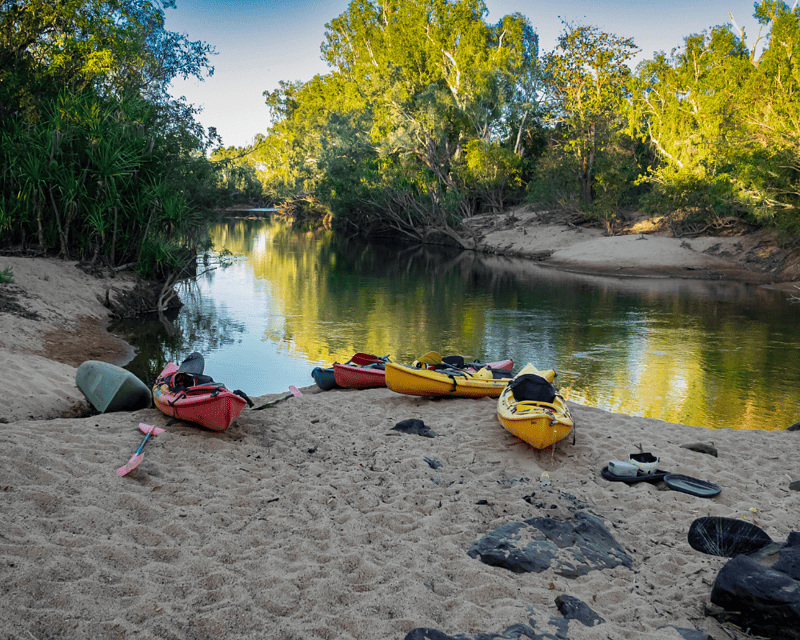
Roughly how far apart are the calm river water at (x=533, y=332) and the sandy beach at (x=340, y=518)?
7.19 ft

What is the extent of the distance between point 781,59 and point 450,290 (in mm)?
12394

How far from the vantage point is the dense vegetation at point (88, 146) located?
1191cm

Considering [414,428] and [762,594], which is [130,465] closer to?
[414,428]

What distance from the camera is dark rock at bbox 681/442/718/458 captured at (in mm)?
5942

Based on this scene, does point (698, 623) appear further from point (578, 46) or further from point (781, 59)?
point (578, 46)

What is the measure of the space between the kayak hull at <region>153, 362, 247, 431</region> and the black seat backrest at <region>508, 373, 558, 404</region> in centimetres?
298

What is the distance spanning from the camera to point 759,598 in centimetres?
301

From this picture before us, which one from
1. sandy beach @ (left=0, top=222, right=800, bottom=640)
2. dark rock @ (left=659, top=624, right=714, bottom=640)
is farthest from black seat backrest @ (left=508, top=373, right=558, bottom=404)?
dark rock @ (left=659, top=624, right=714, bottom=640)

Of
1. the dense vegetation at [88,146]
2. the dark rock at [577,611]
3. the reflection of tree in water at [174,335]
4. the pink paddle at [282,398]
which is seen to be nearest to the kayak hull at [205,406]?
the pink paddle at [282,398]

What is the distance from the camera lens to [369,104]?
40688mm

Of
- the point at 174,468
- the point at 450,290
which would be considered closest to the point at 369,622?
the point at 174,468

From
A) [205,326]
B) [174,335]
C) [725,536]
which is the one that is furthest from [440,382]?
[205,326]

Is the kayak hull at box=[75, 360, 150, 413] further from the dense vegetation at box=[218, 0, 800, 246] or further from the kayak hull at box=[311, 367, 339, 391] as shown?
the dense vegetation at box=[218, 0, 800, 246]

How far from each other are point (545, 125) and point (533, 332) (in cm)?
2642
